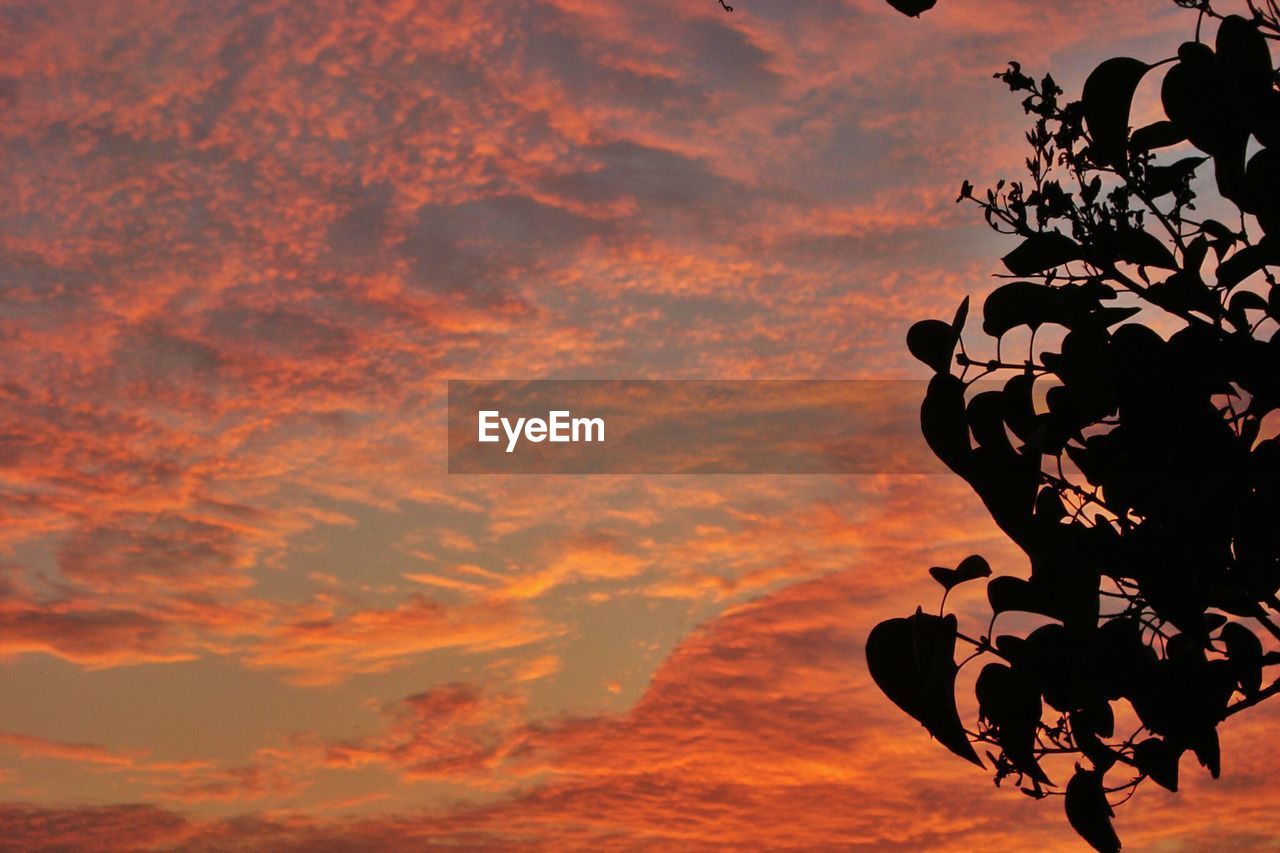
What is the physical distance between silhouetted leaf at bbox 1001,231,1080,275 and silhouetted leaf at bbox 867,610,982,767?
154 cm

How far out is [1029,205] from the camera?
5781 mm

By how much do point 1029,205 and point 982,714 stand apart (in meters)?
2.08

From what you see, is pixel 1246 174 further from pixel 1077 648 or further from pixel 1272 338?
pixel 1077 648

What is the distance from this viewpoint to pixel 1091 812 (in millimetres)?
5004

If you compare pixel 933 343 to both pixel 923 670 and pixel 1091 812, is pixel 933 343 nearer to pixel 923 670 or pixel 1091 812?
pixel 923 670

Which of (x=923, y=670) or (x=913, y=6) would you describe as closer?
(x=913, y=6)

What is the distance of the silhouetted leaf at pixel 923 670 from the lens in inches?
176

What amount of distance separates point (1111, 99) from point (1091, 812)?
99.8 inches

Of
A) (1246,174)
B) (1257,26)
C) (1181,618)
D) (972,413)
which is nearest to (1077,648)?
(1181,618)

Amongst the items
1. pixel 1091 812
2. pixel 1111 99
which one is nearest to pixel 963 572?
pixel 1091 812

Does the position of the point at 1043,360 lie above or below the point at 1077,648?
above

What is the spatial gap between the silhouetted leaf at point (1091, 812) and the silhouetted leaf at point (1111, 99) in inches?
91.7

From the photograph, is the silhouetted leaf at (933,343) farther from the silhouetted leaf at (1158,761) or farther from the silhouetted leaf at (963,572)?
the silhouetted leaf at (1158,761)

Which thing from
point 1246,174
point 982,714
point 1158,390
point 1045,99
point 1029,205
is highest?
point 1045,99
